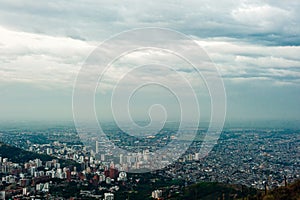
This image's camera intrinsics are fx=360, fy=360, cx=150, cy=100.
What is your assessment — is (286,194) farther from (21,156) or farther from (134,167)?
(21,156)

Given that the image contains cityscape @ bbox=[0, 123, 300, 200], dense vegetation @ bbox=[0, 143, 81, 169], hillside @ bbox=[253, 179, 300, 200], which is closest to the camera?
hillside @ bbox=[253, 179, 300, 200]

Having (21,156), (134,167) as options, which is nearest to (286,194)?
(134,167)

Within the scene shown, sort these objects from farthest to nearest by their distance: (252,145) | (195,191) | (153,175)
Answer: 1. (252,145)
2. (153,175)
3. (195,191)

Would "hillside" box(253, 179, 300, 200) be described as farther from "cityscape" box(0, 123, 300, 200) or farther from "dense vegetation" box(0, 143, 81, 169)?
"dense vegetation" box(0, 143, 81, 169)

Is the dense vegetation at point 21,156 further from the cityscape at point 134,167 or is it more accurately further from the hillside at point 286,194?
the hillside at point 286,194

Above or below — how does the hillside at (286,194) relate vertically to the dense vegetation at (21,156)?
above

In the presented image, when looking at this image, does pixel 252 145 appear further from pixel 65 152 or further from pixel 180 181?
pixel 65 152

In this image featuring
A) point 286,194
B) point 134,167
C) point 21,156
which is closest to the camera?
point 286,194

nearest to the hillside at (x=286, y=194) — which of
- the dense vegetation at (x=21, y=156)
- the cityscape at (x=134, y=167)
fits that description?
the cityscape at (x=134, y=167)

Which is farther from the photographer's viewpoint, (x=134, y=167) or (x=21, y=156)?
(x=21, y=156)

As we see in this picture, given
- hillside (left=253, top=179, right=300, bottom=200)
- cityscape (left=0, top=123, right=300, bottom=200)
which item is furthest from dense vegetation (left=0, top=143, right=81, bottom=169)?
hillside (left=253, top=179, right=300, bottom=200)

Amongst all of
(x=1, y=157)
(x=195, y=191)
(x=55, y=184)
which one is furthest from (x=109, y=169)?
(x=1, y=157)
